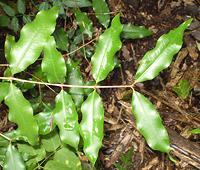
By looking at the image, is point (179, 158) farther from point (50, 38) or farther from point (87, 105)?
point (50, 38)

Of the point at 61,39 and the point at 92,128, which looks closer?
the point at 92,128

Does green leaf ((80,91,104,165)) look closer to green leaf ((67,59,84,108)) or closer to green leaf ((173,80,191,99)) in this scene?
green leaf ((67,59,84,108))

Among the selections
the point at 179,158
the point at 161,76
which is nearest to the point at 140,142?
the point at 179,158

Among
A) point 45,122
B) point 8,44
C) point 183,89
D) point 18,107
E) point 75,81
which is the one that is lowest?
point 183,89

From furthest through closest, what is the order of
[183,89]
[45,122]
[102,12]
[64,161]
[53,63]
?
[183,89], [102,12], [64,161], [45,122], [53,63]

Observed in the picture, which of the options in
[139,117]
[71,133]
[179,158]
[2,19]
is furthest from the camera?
[179,158]

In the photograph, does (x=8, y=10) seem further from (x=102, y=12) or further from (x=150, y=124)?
(x=150, y=124)

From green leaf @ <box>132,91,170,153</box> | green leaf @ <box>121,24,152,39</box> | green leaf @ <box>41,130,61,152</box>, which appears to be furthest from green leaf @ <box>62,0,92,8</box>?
green leaf @ <box>132,91,170,153</box>

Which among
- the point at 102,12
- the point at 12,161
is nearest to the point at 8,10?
the point at 102,12

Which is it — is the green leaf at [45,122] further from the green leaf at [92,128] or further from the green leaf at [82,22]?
the green leaf at [82,22]
